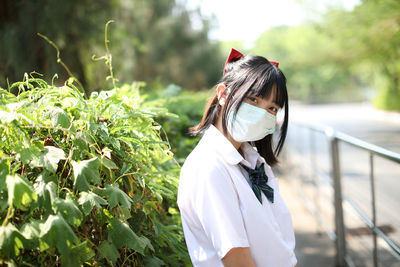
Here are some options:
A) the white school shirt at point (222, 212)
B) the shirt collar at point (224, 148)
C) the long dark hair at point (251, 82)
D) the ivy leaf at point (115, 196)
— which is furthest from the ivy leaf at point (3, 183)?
the long dark hair at point (251, 82)

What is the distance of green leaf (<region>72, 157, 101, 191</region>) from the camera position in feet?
4.26

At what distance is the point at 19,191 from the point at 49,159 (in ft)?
0.57

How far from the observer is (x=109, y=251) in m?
1.37

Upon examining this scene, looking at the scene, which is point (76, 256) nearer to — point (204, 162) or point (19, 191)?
point (19, 191)

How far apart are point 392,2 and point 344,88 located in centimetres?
6509

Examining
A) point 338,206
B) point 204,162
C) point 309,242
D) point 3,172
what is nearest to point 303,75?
point 309,242

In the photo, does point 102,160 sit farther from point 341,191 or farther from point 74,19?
point 74,19

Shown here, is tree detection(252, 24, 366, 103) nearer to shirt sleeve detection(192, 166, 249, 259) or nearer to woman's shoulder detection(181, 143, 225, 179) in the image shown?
woman's shoulder detection(181, 143, 225, 179)

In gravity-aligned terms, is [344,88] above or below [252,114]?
below

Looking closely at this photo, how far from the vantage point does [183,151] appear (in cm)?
331

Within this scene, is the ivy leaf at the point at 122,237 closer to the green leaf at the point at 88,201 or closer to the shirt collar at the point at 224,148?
the green leaf at the point at 88,201

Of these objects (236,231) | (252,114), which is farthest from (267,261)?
(252,114)

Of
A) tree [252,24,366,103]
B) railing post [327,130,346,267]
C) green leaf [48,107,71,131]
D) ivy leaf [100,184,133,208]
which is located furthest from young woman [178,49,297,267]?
tree [252,24,366,103]

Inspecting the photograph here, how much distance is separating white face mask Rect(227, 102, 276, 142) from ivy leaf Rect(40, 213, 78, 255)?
79 cm
